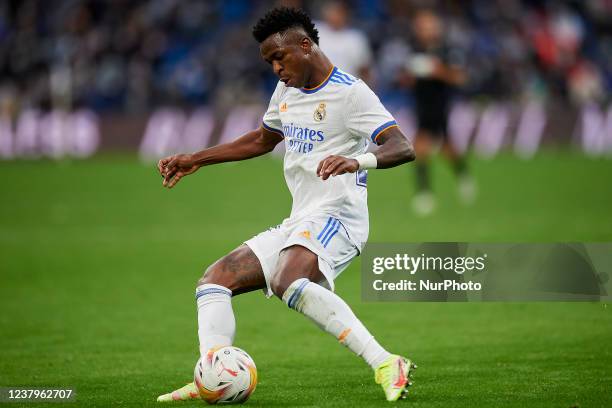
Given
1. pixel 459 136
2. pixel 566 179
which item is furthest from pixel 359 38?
pixel 459 136

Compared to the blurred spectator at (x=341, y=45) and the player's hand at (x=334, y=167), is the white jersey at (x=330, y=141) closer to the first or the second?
the player's hand at (x=334, y=167)

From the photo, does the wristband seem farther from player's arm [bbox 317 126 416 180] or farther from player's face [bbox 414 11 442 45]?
player's face [bbox 414 11 442 45]

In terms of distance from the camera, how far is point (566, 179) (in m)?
20.1

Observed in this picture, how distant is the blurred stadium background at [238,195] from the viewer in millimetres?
6961

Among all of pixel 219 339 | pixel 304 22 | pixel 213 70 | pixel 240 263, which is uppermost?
pixel 213 70

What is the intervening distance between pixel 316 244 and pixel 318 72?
1.01 metres

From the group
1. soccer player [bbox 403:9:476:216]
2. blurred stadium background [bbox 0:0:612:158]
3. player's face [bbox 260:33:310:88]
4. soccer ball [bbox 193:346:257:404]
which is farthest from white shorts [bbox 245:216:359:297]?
blurred stadium background [bbox 0:0:612:158]

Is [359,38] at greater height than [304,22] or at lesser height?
greater

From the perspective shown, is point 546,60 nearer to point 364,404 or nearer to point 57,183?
point 57,183

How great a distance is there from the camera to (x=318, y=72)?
6125 millimetres

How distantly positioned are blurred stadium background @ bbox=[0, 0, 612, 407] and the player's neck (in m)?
1.79

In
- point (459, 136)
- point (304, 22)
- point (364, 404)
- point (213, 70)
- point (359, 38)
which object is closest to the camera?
point (364, 404)

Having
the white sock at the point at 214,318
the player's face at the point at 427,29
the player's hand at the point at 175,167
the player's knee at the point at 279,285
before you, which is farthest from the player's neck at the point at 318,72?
the player's face at the point at 427,29

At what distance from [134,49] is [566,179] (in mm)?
13797
